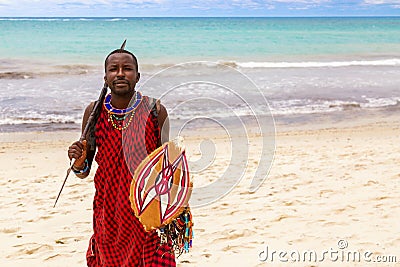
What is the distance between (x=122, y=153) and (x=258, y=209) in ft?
9.02

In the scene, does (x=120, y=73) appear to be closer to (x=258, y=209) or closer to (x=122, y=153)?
(x=122, y=153)

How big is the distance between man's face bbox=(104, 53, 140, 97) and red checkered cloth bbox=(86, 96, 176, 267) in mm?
130

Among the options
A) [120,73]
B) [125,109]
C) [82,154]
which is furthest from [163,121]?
[82,154]

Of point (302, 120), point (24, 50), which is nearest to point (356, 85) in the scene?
point (302, 120)

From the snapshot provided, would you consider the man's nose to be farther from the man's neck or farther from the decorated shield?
the decorated shield

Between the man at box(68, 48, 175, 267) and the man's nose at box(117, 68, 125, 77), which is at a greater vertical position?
the man's nose at box(117, 68, 125, 77)

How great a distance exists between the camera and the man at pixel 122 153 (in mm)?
2395

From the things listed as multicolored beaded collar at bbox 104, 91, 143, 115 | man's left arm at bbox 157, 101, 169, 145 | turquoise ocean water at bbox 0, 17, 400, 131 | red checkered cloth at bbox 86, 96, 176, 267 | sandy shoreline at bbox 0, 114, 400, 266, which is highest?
multicolored beaded collar at bbox 104, 91, 143, 115

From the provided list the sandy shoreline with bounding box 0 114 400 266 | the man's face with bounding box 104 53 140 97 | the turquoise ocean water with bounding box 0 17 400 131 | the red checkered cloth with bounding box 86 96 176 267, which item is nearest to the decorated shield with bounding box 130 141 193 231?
the red checkered cloth with bounding box 86 96 176 267

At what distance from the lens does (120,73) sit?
237 centimetres

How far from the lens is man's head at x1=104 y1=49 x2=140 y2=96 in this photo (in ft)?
7.77

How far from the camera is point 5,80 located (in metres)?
15.4

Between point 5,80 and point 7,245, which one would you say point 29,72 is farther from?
point 7,245

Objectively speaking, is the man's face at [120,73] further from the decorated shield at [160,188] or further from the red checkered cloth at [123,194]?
the decorated shield at [160,188]
